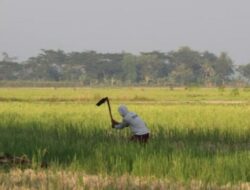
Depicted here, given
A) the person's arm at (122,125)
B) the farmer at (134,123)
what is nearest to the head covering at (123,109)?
the farmer at (134,123)

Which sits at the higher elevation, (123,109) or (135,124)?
(123,109)

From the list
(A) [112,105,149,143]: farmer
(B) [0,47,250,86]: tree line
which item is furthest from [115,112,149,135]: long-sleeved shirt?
(B) [0,47,250,86]: tree line

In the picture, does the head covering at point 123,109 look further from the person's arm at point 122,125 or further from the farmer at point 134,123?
the person's arm at point 122,125

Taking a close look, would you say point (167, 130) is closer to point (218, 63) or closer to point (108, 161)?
point (108, 161)

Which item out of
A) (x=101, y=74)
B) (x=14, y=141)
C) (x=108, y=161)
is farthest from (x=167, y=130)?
(x=101, y=74)

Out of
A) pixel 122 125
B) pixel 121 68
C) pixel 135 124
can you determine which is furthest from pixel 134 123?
pixel 121 68

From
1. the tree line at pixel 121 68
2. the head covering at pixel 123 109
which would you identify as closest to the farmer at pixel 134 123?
the head covering at pixel 123 109

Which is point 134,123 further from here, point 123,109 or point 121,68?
point 121,68

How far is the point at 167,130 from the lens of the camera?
394 inches

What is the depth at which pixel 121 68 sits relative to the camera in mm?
83062

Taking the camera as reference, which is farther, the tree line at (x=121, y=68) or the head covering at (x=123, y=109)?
the tree line at (x=121, y=68)

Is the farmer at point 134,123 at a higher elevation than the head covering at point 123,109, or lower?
lower

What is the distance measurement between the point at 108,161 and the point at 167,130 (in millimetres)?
4389

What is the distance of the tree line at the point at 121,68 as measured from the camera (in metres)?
81.2
